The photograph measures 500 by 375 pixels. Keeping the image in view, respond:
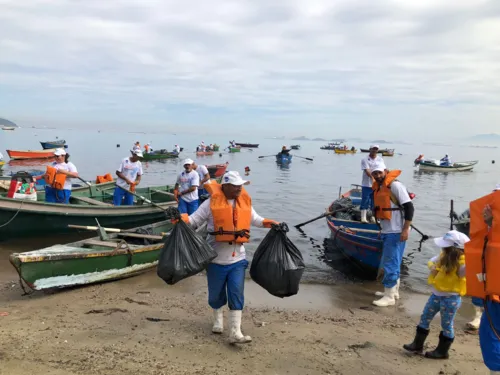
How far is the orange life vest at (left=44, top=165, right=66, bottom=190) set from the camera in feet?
31.7

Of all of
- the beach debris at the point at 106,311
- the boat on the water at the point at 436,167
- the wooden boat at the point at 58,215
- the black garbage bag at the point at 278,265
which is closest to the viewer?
the black garbage bag at the point at 278,265

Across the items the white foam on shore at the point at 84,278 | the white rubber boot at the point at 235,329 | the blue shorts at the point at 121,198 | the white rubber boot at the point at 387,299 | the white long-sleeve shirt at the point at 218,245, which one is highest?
the white long-sleeve shirt at the point at 218,245

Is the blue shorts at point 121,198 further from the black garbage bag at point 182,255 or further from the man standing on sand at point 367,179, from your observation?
the black garbage bag at point 182,255

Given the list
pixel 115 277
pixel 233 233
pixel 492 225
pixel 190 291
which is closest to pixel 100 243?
pixel 115 277

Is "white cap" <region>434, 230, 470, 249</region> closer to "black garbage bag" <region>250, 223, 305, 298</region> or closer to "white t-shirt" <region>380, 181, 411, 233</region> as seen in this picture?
"black garbage bag" <region>250, 223, 305, 298</region>

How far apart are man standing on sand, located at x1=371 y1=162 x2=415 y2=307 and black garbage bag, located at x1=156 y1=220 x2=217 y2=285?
133 inches

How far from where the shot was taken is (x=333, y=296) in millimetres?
7766

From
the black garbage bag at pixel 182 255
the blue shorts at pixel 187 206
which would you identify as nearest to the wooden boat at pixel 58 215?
the blue shorts at pixel 187 206

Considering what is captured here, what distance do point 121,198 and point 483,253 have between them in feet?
32.8

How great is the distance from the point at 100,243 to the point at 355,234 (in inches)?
218

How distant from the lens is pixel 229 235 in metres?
4.36

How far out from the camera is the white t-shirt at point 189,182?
9.72 meters

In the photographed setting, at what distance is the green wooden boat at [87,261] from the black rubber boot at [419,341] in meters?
4.78

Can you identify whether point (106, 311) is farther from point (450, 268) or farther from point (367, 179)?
point (367, 179)
